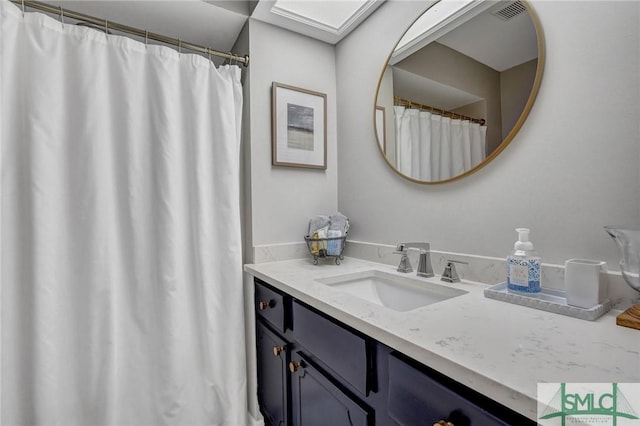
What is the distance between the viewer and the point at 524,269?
33.7 inches

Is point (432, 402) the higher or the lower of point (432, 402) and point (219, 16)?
the lower

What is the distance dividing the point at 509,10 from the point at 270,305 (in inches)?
53.9

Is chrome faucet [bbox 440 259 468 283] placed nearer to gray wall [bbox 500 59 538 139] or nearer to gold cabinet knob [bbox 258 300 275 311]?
gray wall [bbox 500 59 538 139]

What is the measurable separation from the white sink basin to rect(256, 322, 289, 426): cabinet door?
33 cm

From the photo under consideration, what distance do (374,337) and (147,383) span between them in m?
1.12

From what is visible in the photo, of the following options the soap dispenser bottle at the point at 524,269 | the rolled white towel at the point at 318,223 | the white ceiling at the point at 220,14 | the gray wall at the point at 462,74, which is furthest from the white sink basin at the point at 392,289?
the white ceiling at the point at 220,14

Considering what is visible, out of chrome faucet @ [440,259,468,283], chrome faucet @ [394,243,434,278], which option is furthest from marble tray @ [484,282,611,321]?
chrome faucet @ [394,243,434,278]

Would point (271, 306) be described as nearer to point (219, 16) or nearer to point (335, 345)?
point (335, 345)

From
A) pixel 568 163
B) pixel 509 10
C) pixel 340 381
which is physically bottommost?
pixel 340 381

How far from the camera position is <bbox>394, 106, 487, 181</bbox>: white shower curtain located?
1.10m

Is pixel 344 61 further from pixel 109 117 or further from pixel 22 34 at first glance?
pixel 22 34

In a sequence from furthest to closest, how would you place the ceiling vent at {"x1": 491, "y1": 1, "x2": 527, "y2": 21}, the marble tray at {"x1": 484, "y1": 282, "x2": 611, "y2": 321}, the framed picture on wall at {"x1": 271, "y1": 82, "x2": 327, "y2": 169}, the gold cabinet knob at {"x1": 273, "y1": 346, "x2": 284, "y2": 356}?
the framed picture on wall at {"x1": 271, "y1": 82, "x2": 327, "y2": 169} → the gold cabinet knob at {"x1": 273, "y1": 346, "x2": 284, "y2": 356} → the ceiling vent at {"x1": 491, "y1": 1, "x2": 527, "y2": 21} → the marble tray at {"x1": 484, "y1": 282, "x2": 611, "y2": 321}

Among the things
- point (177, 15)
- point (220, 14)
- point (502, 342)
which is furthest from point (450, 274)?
point (177, 15)

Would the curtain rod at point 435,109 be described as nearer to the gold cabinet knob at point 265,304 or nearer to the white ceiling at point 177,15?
the white ceiling at point 177,15
